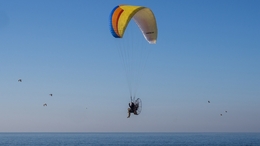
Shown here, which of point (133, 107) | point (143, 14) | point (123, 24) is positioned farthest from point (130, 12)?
point (133, 107)

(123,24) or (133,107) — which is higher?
(123,24)

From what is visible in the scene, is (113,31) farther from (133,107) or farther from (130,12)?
(133,107)

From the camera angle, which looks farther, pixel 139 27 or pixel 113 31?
pixel 139 27

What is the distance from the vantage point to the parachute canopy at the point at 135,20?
30305 millimetres

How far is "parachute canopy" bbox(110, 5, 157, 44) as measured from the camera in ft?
99.4

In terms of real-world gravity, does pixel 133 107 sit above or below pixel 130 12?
below

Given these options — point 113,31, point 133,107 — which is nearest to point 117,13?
point 113,31

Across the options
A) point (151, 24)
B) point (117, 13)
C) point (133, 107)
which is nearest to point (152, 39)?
point (151, 24)

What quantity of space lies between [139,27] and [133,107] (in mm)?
7848

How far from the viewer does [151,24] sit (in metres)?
33.7

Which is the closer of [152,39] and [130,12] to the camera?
[130,12]

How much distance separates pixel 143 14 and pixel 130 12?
319cm

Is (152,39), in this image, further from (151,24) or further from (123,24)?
(123,24)

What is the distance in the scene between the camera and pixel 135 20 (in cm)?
3466
